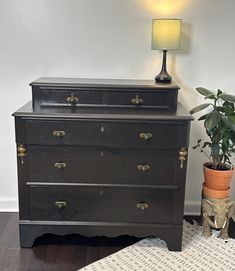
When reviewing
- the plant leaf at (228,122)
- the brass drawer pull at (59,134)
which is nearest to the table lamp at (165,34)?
the plant leaf at (228,122)

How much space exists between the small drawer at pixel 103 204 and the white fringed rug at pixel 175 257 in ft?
0.71

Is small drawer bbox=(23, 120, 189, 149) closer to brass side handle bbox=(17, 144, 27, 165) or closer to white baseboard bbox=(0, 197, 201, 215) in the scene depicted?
brass side handle bbox=(17, 144, 27, 165)

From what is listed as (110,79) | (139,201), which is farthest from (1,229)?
(110,79)

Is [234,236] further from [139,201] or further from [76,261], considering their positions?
[76,261]

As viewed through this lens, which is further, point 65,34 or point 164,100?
point 65,34

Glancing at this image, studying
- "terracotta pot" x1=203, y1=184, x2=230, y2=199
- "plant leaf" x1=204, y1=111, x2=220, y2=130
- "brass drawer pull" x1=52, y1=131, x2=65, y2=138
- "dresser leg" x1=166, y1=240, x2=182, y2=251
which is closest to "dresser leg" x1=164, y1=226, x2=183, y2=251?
"dresser leg" x1=166, y1=240, x2=182, y2=251

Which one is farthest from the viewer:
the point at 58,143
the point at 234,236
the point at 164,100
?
Result: the point at 234,236

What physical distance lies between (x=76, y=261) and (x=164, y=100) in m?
1.21

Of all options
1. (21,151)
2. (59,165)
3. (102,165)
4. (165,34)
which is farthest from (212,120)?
(21,151)

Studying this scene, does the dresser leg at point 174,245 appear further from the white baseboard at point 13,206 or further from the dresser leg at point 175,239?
the white baseboard at point 13,206

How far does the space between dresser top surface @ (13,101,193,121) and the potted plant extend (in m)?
0.23

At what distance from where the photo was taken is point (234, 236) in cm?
252

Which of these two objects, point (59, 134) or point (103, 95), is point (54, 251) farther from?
point (103, 95)

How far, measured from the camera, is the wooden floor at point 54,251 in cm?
214
